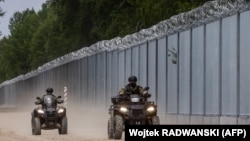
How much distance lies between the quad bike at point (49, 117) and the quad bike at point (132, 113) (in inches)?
168

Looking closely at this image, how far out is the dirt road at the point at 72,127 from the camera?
80.6ft

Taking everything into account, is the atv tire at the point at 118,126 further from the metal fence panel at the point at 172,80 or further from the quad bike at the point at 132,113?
the metal fence panel at the point at 172,80

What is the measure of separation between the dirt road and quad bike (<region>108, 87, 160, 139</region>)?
0.64 m

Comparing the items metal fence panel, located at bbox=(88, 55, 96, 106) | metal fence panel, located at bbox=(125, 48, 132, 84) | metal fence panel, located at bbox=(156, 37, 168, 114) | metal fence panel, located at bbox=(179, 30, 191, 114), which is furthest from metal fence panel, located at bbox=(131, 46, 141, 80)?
metal fence panel, located at bbox=(88, 55, 96, 106)

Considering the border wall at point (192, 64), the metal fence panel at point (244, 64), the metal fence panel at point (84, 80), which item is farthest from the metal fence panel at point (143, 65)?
the metal fence panel at point (84, 80)

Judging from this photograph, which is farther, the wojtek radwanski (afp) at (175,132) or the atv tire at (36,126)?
the atv tire at (36,126)

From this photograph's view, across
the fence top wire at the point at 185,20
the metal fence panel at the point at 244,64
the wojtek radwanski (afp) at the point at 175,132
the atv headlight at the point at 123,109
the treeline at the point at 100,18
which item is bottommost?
the wojtek radwanski (afp) at the point at 175,132

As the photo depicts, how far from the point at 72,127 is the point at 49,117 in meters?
6.81

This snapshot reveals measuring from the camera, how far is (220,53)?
25.2 metres

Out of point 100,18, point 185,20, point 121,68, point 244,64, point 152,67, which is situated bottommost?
point 244,64

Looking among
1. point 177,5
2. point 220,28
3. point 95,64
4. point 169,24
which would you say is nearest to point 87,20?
point 177,5

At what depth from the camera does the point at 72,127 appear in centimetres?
3312

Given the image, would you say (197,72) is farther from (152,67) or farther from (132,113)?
(152,67)

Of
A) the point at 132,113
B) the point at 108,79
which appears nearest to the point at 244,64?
the point at 132,113
